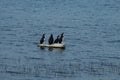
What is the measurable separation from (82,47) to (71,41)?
4583 millimetres

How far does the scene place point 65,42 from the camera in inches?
2432

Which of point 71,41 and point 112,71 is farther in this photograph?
point 71,41

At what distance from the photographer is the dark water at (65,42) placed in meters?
45.0

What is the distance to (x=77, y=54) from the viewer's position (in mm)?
53844

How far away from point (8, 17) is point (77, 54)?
1260 inches

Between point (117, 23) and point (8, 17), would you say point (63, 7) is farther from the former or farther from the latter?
point (117, 23)

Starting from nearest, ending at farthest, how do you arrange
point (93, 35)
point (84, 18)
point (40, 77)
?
1. point (40, 77)
2. point (93, 35)
3. point (84, 18)

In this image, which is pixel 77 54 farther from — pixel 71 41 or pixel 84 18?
pixel 84 18

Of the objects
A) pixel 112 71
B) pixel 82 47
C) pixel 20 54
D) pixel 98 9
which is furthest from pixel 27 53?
pixel 98 9

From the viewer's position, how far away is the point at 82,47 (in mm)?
58156

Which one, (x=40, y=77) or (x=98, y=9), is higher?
(x=98, y=9)

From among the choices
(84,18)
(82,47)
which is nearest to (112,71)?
(82,47)

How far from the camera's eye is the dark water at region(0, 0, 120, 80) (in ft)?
148

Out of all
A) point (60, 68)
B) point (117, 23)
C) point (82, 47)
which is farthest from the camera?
point (117, 23)
